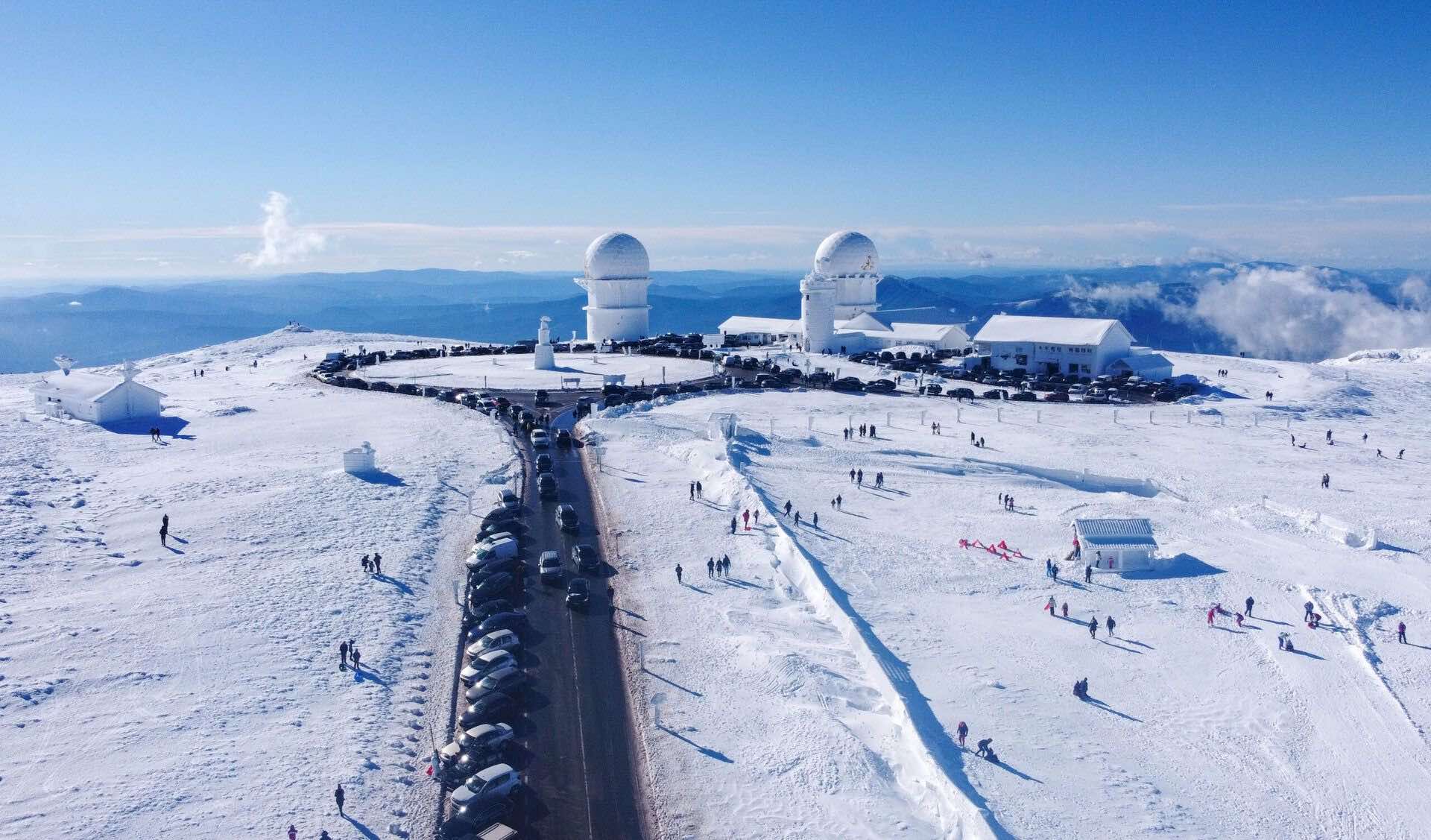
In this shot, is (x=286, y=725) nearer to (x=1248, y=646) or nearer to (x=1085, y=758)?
(x=1085, y=758)

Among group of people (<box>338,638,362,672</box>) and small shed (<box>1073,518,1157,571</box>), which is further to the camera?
small shed (<box>1073,518,1157,571</box>)

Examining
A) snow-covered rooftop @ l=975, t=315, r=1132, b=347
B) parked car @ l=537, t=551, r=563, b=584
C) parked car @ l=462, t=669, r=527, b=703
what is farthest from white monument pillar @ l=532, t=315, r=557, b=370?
parked car @ l=462, t=669, r=527, b=703

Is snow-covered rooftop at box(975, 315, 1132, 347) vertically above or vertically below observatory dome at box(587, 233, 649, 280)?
below

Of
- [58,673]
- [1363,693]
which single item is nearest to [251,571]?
[58,673]

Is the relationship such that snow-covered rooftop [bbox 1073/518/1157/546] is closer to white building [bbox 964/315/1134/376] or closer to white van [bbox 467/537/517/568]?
white van [bbox 467/537/517/568]

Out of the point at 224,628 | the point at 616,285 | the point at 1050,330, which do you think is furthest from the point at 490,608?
the point at 616,285

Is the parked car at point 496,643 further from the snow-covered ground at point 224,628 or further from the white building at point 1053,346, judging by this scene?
the white building at point 1053,346
